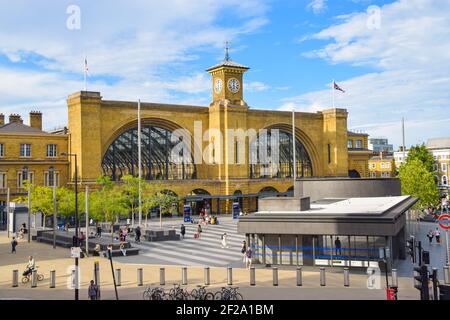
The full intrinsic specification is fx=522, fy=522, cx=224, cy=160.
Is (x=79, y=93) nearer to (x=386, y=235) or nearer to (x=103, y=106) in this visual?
(x=103, y=106)

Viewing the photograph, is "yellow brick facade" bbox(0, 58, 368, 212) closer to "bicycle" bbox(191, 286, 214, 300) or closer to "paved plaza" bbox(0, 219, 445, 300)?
"paved plaza" bbox(0, 219, 445, 300)

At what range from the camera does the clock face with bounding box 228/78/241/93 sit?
71.2 m

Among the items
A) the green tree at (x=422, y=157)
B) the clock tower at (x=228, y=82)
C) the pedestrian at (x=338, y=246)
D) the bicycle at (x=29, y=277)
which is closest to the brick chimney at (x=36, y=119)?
the clock tower at (x=228, y=82)

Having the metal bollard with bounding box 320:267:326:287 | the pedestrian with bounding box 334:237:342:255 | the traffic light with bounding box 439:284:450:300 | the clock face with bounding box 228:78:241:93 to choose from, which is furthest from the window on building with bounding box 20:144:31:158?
the traffic light with bounding box 439:284:450:300

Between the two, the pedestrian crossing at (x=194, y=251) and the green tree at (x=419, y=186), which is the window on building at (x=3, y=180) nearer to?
the pedestrian crossing at (x=194, y=251)

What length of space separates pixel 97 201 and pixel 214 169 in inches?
1100

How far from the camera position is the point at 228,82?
7112 centimetres

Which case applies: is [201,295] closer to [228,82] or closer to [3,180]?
[3,180]

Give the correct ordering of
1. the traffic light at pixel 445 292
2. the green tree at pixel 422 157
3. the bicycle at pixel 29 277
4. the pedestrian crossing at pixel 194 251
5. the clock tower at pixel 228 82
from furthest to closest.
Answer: the green tree at pixel 422 157 → the clock tower at pixel 228 82 → the pedestrian crossing at pixel 194 251 → the bicycle at pixel 29 277 → the traffic light at pixel 445 292

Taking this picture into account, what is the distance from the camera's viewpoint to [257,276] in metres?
25.5

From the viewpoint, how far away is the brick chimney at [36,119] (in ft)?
214

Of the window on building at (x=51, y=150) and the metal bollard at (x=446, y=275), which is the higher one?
the window on building at (x=51, y=150)

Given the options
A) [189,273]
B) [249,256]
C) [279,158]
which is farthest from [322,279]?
[279,158]

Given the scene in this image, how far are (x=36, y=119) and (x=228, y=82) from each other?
25.4 m
